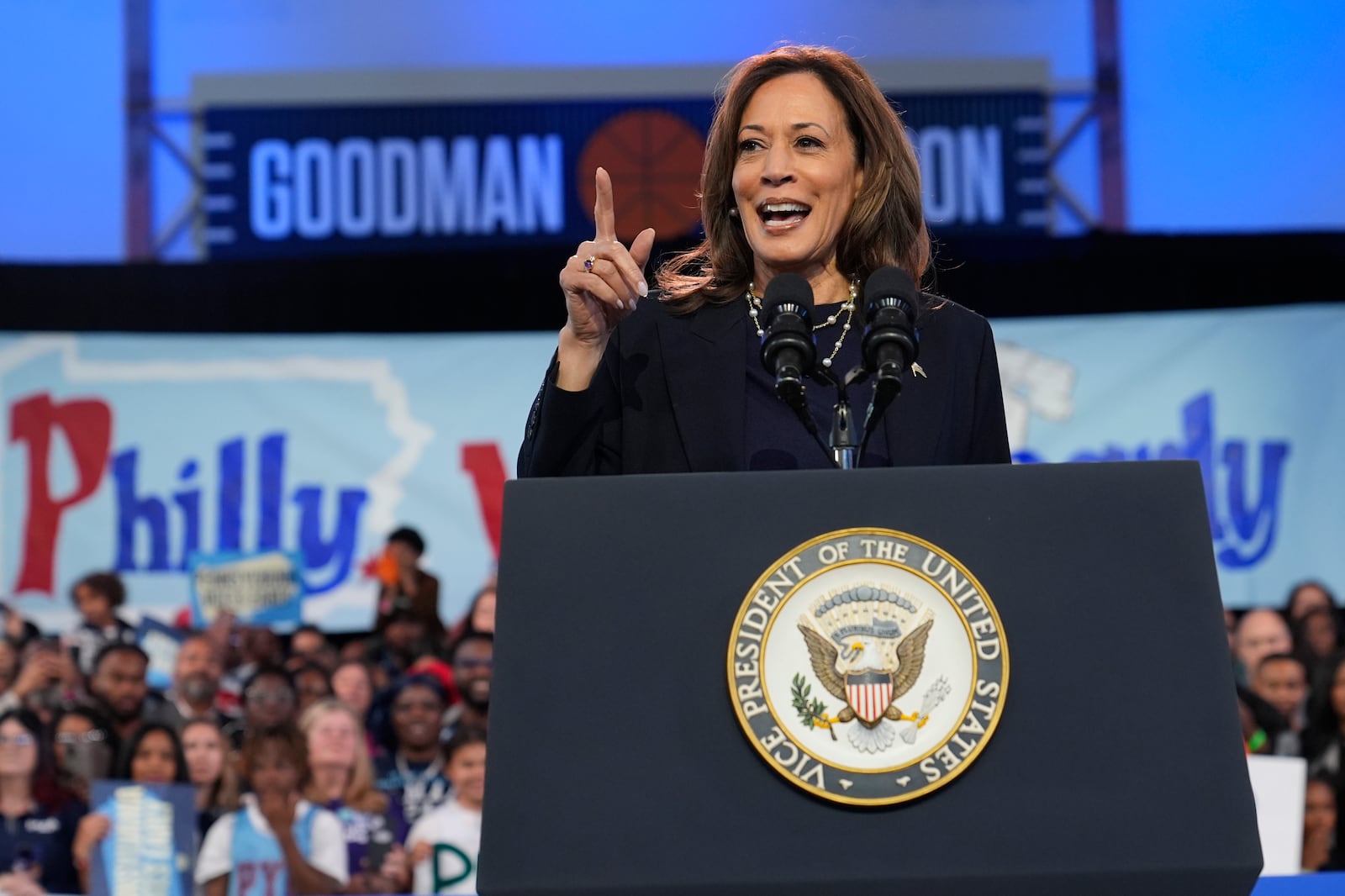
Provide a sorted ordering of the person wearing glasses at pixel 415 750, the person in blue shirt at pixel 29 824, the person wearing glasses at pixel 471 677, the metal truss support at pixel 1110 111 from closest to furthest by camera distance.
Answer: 1. the person in blue shirt at pixel 29 824
2. the person wearing glasses at pixel 415 750
3. the person wearing glasses at pixel 471 677
4. the metal truss support at pixel 1110 111

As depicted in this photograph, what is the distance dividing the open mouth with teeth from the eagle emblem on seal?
66cm

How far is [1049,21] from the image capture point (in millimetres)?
5887

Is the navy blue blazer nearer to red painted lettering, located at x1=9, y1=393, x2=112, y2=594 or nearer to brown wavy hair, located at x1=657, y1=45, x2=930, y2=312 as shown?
brown wavy hair, located at x1=657, y1=45, x2=930, y2=312

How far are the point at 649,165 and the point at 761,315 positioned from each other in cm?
442

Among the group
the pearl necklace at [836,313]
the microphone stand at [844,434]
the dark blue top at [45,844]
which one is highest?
the pearl necklace at [836,313]

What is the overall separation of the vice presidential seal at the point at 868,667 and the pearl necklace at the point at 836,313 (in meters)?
0.62

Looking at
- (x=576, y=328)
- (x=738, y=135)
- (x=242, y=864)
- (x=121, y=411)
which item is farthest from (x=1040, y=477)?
(x=121, y=411)

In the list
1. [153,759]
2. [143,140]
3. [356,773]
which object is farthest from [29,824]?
[143,140]

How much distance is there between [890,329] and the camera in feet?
4.38

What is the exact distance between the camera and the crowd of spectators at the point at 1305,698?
177 inches

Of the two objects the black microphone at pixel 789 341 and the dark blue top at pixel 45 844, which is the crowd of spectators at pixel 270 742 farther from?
the black microphone at pixel 789 341

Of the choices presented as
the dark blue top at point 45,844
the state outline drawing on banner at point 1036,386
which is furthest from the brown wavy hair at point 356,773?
the state outline drawing on banner at point 1036,386

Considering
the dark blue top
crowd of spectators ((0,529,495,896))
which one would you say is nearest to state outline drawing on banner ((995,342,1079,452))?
crowd of spectators ((0,529,495,896))

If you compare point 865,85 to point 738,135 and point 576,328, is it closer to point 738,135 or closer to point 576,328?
point 738,135
